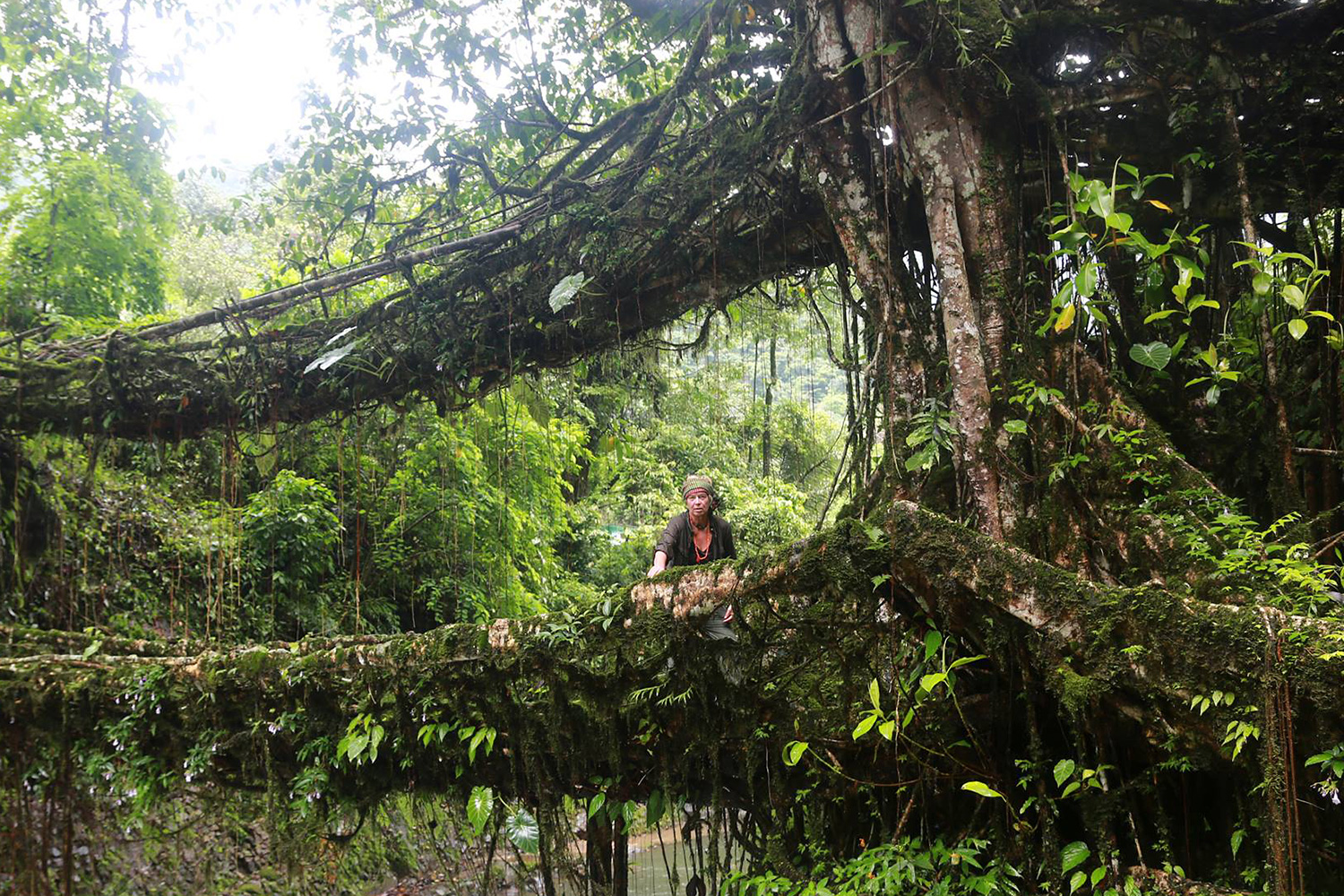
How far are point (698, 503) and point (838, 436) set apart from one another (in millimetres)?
929

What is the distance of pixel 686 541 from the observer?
4984 mm

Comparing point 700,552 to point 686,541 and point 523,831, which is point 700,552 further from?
point 523,831

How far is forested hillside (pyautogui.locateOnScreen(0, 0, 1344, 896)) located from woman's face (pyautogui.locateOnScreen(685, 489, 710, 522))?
99 centimetres

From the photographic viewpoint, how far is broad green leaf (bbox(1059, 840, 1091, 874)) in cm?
241

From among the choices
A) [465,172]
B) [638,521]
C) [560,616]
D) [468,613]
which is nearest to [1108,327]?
[560,616]

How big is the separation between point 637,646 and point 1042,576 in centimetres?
149

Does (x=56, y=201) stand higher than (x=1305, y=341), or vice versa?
(x=56, y=201)

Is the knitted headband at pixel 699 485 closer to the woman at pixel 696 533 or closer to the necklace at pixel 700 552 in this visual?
the woman at pixel 696 533

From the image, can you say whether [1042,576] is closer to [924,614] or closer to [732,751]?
[924,614]

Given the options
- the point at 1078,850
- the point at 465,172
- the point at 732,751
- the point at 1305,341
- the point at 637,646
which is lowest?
the point at 1078,850

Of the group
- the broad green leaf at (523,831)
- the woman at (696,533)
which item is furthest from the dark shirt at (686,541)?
the broad green leaf at (523,831)

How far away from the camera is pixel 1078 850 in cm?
242

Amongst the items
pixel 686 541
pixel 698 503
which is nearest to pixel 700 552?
pixel 686 541

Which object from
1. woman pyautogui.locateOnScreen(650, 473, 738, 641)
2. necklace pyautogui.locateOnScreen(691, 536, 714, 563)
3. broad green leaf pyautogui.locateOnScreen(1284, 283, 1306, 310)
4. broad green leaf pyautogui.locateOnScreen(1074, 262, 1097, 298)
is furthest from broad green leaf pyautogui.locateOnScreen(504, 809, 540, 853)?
broad green leaf pyautogui.locateOnScreen(1284, 283, 1306, 310)
